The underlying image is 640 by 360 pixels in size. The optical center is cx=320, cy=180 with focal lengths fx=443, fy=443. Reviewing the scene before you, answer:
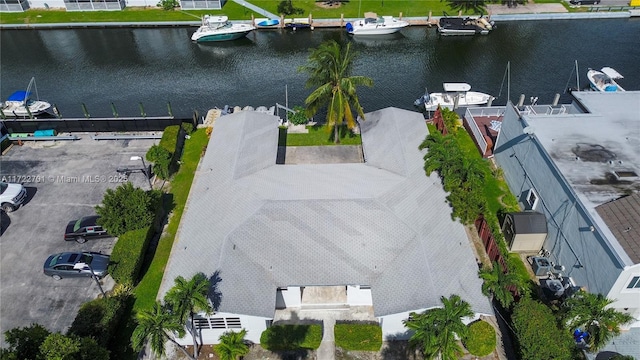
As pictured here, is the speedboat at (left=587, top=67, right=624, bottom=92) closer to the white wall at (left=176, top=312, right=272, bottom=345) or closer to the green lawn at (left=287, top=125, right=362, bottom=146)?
the green lawn at (left=287, top=125, right=362, bottom=146)

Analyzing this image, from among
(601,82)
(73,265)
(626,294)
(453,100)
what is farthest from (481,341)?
(601,82)

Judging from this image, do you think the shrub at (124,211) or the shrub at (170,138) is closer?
the shrub at (124,211)

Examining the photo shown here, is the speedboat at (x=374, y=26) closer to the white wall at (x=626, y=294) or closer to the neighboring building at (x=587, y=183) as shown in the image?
the neighboring building at (x=587, y=183)

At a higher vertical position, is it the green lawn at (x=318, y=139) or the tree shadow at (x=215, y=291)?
the tree shadow at (x=215, y=291)

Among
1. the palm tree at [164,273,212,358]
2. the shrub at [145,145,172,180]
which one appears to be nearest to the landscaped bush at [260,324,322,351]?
the palm tree at [164,273,212,358]

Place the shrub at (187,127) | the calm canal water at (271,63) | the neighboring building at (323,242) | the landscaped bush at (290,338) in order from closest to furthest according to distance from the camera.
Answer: the neighboring building at (323,242) → the landscaped bush at (290,338) → the shrub at (187,127) → the calm canal water at (271,63)

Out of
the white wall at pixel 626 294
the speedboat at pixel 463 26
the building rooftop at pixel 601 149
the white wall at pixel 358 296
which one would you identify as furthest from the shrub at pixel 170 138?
the speedboat at pixel 463 26

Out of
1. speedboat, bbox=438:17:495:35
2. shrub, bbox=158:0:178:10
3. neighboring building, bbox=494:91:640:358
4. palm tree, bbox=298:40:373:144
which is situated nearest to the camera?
neighboring building, bbox=494:91:640:358

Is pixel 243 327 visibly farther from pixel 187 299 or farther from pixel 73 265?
pixel 73 265
